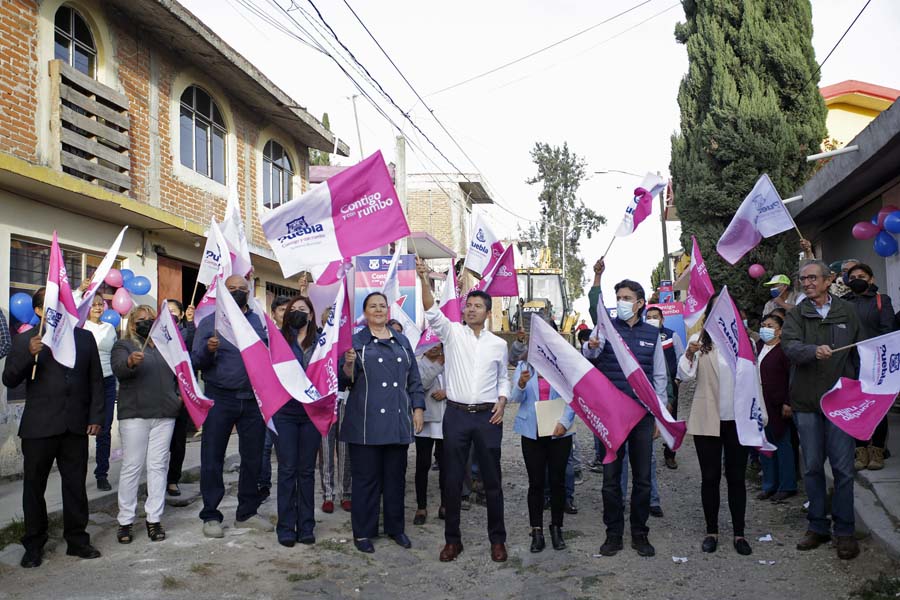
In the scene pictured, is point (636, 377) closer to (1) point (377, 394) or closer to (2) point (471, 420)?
(2) point (471, 420)

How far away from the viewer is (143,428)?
19.9 feet

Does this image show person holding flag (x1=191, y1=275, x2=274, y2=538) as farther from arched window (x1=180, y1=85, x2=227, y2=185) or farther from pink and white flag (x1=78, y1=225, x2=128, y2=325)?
arched window (x1=180, y1=85, x2=227, y2=185)

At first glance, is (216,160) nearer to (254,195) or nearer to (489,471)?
(254,195)

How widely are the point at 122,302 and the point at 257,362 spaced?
409 cm

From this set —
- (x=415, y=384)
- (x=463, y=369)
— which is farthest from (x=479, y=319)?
(x=415, y=384)

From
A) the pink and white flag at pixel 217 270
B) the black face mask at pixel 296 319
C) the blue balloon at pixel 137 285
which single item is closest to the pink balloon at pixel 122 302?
the blue balloon at pixel 137 285

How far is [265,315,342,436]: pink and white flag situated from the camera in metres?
5.80

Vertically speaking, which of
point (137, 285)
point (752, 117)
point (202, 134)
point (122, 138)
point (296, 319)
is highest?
point (752, 117)

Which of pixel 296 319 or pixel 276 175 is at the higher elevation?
pixel 276 175

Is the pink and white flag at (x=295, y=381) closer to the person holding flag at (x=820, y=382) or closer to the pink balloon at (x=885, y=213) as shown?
the person holding flag at (x=820, y=382)

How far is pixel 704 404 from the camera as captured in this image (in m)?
5.82

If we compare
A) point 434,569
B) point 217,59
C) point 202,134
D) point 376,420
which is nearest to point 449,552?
point 434,569

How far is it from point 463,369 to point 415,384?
65cm

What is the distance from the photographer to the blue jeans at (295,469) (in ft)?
19.8
